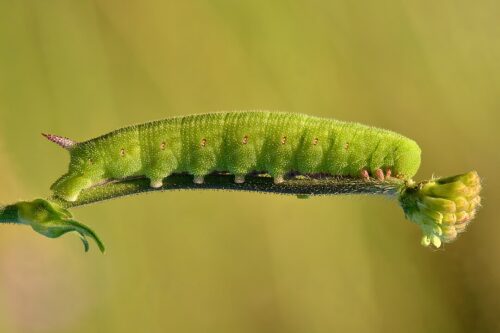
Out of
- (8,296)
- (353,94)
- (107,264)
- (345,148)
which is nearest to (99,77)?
(107,264)

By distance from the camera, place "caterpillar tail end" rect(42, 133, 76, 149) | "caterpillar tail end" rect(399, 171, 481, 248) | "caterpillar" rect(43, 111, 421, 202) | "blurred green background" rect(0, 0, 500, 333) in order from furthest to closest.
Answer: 1. "blurred green background" rect(0, 0, 500, 333)
2. "caterpillar" rect(43, 111, 421, 202)
3. "caterpillar tail end" rect(42, 133, 76, 149)
4. "caterpillar tail end" rect(399, 171, 481, 248)

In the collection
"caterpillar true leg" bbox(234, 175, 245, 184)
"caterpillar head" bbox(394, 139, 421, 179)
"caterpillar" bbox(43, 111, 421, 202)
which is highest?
"caterpillar" bbox(43, 111, 421, 202)

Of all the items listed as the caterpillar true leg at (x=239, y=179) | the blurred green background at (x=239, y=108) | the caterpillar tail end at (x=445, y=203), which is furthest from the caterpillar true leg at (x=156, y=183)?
the blurred green background at (x=239, y=108)

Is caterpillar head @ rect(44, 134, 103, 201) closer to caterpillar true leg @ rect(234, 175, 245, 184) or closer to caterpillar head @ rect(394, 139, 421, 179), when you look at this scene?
caterpillar true leg @ rect(234, 175, 245, 184)

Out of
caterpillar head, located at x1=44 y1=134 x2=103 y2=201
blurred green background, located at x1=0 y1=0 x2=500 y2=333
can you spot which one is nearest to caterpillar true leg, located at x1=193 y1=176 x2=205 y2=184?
caterpillar head, located at x1=44 y1=134 x2=103 y2=201

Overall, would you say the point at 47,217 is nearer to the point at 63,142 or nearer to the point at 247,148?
the point at 63,142
